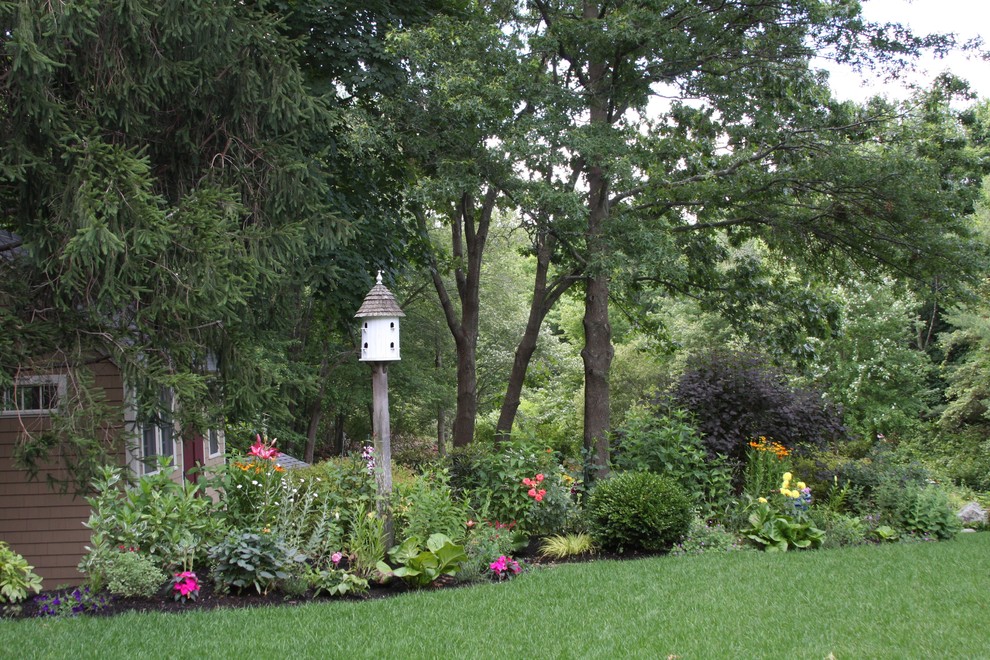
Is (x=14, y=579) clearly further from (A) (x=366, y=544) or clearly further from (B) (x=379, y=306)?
(B) (x=379, y=306)

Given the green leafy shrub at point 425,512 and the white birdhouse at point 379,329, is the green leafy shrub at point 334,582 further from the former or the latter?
the white birdhouse at point 379,329

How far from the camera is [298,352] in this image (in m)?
16.1

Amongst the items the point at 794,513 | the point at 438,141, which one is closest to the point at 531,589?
the point at 794,513

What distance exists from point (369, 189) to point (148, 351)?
5.54 metres

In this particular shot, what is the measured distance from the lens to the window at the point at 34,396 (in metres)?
7.54

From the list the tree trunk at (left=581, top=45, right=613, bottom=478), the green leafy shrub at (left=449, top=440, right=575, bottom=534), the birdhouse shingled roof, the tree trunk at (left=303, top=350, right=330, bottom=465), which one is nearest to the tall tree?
the tree trunk at (left=581, top=45, right=613, bottom=478)

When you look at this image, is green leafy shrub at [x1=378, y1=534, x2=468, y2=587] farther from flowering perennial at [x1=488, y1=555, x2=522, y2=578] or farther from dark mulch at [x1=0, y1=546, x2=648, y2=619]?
flowering perennial at [x1=488, y1=555, x2=522, y2=578]

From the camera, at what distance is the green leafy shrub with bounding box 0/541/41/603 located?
5.57 metres

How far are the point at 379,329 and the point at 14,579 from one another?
3.30m

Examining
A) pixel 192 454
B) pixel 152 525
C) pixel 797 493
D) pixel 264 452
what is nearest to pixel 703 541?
pixel 797 493

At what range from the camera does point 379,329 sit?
6.98 metres

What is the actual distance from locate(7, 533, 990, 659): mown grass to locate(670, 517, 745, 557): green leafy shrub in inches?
36.4

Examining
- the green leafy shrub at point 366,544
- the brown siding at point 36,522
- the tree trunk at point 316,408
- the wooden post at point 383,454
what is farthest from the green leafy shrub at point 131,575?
the tree trunk at point 316,408

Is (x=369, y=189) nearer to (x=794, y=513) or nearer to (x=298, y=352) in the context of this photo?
(x=298, y=352)
